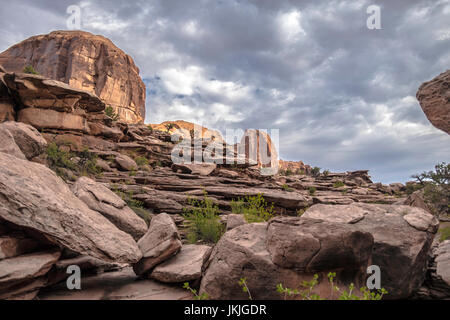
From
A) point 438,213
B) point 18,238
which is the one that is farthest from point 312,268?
point 438,213

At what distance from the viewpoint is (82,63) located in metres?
53.9

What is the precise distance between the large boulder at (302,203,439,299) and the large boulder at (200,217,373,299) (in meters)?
0.40

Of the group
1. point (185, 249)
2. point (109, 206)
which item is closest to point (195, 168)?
point (109, 206)

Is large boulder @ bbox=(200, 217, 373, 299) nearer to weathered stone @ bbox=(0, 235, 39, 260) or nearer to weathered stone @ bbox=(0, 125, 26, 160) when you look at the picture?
weathered stone @ bbox=(0, 235, 39, 260)

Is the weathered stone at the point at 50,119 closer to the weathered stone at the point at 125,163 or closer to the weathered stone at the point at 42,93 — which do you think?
the weathered stone at the point at 42,93

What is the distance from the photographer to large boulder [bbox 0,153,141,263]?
9.85ft

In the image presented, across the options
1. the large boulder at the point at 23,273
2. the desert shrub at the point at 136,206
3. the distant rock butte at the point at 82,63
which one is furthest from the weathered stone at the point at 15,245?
the distant rock butte at the point at 82,63

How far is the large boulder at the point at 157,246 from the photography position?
158 inches

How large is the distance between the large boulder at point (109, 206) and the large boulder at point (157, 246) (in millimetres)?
823

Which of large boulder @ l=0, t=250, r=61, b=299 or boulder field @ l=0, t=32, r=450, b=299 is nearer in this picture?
large boulder @ l=0, t=250, r=61, b=299

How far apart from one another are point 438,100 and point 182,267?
7.29 meters

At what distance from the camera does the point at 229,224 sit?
5.46m

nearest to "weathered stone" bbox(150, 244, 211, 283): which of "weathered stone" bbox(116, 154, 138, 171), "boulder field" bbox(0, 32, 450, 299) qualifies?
"boulder field" bbox(0, 32, 450, 299)

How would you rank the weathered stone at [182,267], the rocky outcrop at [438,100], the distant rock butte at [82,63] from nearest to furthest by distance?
the weathered stone at [182,267], the rocky outcrop at [438,100], the distant rock butte at [82,63]
